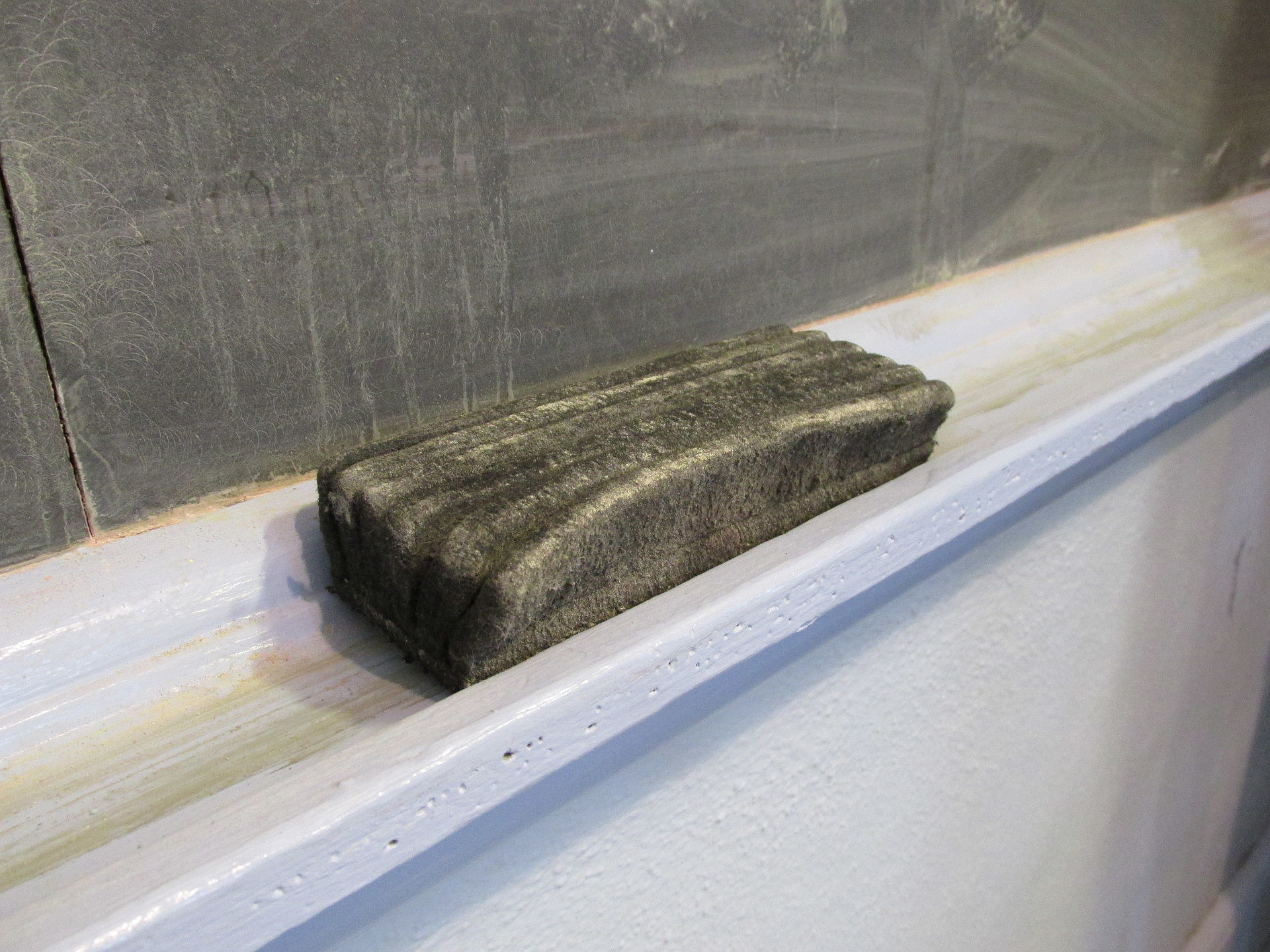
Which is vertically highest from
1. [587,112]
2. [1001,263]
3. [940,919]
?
[587,112]

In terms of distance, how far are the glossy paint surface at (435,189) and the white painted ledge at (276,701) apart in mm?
99

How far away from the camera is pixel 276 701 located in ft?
2.51

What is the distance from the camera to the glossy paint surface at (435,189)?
0.73 meters

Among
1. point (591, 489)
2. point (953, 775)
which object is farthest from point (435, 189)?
point (953, 775)

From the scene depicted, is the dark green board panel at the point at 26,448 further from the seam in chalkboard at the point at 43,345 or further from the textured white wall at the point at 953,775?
the textured white wall at the point at 953,775

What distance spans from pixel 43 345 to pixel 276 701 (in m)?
0.33

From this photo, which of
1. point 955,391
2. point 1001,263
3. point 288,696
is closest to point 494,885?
point 288,696

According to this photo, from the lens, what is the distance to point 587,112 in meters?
1.02

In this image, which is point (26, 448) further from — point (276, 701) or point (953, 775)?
point (953, 775)

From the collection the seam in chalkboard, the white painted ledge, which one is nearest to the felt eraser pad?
the white painted ledge

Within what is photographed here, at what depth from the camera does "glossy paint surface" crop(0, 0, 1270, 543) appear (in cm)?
73

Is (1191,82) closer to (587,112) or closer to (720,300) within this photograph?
(720,300)

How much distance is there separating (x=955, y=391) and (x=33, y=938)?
1224mm

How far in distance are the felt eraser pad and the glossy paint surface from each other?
113 millimetres
